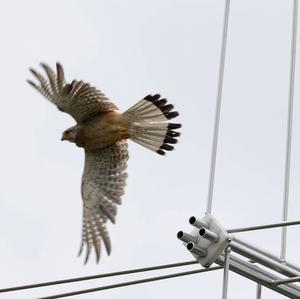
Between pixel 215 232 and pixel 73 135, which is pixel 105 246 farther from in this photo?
pixel 215 232

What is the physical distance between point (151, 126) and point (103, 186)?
102cm

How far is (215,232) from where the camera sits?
8.98m

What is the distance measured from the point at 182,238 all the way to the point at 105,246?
4.44m

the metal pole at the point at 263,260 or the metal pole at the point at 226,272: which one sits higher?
the metal pole at the point at 263,260

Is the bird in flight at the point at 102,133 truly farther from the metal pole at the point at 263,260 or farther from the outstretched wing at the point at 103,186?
the metal pole at the point at 263,260

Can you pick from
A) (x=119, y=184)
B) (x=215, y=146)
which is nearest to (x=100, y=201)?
(x=119, y=184)

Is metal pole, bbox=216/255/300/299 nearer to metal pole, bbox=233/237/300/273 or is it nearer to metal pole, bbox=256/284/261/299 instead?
metal pole, bbox=233/237/300/273

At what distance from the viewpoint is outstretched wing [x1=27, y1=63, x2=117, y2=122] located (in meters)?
13.3

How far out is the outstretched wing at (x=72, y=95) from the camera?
525 inches

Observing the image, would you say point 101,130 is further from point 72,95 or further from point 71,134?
point 72,95

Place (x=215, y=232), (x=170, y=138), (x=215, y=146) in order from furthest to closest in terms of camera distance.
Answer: (x=170, y=138) → (x=215, y=146) → (x=215, y=232)

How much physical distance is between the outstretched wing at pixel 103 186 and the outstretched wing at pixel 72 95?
54 cm

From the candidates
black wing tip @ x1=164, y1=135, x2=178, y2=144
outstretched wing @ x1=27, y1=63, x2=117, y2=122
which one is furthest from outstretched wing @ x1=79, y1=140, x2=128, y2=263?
black wing tip @ x1=164, y1=135, x2=178, y2=144

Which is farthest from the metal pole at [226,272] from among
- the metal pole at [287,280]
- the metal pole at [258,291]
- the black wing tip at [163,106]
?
the black wing tip at [163,106]
